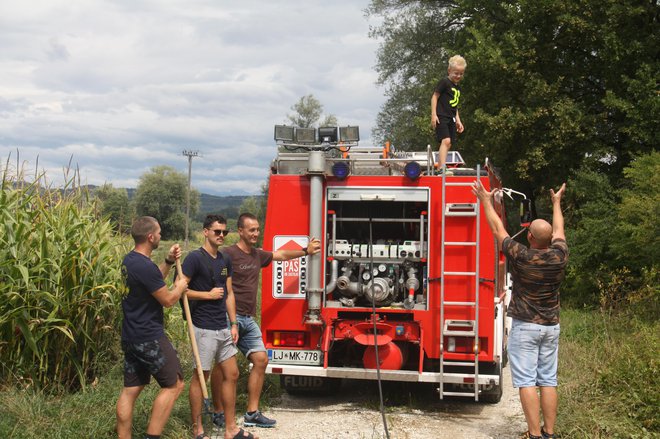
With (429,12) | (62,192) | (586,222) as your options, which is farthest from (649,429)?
(429,12)

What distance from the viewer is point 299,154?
830 centimetres

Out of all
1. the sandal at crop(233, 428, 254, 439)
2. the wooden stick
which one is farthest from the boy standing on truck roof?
the sandal at crop(233, 428, 254, 439)

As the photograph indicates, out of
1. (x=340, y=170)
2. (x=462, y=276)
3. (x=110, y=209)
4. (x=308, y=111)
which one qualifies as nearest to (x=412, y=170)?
(x=340, y=170)

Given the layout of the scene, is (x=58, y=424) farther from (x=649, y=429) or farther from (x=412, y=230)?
(x=649, y=429)

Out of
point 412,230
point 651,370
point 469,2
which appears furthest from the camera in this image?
point 469,2

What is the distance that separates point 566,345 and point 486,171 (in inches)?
159

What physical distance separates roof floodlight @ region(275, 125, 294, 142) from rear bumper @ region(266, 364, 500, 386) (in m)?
2.71

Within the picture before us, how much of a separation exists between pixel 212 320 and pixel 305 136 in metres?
3.14

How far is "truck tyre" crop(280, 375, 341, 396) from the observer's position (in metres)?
8.07

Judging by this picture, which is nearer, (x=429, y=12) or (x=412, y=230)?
(x=412, y=230)

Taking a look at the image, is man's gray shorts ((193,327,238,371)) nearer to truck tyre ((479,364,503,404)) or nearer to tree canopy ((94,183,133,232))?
tree canopy ((94,183,133,232))

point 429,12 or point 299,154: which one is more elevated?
point 429,12

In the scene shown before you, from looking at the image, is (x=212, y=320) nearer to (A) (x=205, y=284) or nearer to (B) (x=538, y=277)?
(A) (x=205, y=284)

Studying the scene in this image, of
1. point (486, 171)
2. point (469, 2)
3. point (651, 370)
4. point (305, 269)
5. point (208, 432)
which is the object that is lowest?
point (208, 432)
